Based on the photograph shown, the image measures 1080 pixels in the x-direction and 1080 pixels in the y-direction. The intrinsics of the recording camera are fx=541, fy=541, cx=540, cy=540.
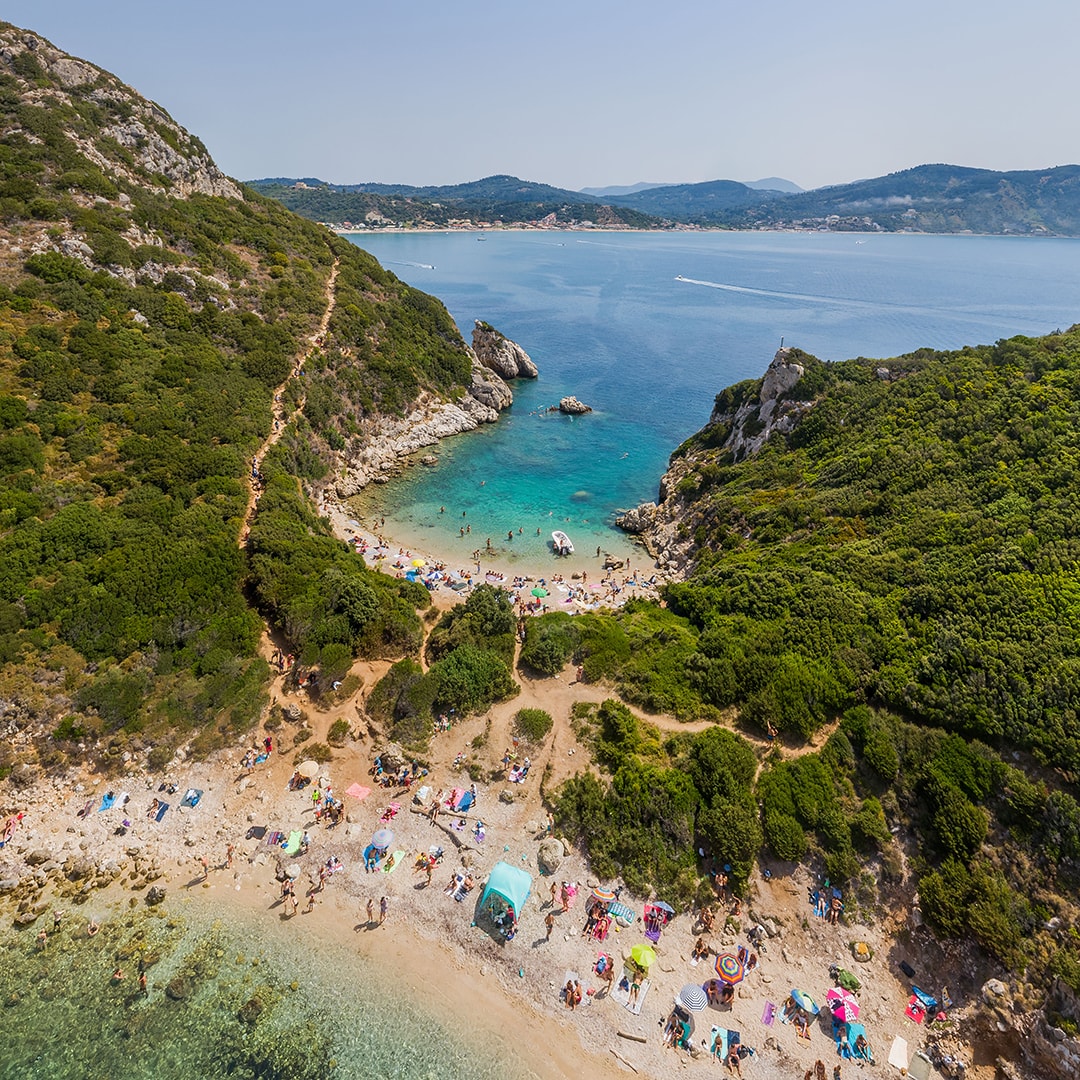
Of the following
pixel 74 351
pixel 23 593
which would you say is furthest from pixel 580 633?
pixel 74 351

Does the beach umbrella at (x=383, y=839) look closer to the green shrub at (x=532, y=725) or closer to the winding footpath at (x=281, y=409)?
the green shrub at (x=532, y=725)

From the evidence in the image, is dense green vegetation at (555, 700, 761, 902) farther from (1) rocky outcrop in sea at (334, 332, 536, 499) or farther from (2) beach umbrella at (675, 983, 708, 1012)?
(1) rocky outcrop in sea at (334, 332, 536, 499)

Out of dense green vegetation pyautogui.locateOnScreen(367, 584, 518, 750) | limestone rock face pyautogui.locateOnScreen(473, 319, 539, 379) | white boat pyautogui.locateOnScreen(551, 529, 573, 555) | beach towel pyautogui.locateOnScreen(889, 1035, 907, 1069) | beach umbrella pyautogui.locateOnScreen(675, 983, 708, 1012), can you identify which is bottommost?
beach towel pyautogui.locateOnScreen(889, 1035, 907, 1069)

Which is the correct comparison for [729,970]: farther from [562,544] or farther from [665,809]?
[562,544]

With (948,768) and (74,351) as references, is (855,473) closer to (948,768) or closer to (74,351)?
(948,768)

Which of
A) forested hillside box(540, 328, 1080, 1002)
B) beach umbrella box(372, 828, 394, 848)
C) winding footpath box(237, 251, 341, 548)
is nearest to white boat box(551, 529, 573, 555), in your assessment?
forested hillside box(540, 328, 1080, 1002)

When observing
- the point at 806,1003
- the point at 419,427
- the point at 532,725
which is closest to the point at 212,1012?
the point at 532,725

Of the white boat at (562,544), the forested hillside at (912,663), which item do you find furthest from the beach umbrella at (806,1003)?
the white boat at (562,544)
